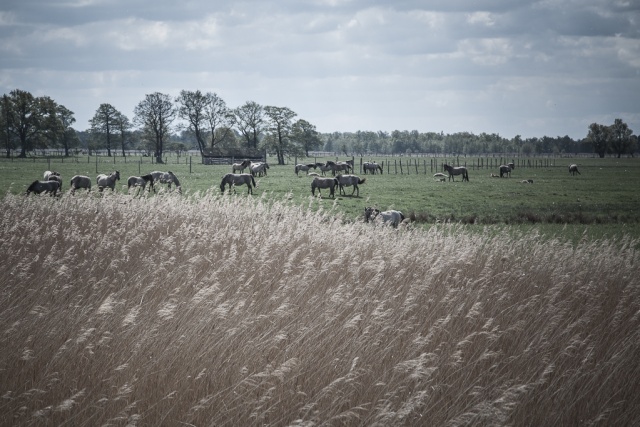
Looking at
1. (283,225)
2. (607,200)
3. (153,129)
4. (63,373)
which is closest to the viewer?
(63,373)

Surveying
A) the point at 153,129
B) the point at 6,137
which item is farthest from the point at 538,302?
the point at 6,137

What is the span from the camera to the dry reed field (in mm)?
5055

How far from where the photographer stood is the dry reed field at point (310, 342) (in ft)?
16.6

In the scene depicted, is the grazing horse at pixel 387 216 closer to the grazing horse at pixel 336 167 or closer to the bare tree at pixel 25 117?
the grazing horse at pixel 336 167

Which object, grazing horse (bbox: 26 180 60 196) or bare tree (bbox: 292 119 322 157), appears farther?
bare tree (bbox: 292 119 322 157)

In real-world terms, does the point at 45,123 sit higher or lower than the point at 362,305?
higher

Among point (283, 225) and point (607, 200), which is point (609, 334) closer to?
point (283, 225)

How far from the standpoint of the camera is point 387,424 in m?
4.70

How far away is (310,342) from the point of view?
6.23 meters

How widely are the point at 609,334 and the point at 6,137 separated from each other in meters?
96.0

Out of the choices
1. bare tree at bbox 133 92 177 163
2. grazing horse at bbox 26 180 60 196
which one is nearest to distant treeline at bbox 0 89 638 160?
bare tree at bbox 133 92 177 163

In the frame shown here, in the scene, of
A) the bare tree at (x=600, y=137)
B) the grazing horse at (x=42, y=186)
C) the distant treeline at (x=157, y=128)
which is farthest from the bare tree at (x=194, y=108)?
the bare tree at (x=600, y=137)

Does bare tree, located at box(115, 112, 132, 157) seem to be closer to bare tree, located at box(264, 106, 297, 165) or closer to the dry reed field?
bare tree, located at box(264, 106, 297, 165)

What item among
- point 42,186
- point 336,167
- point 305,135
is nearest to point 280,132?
point 305,135
